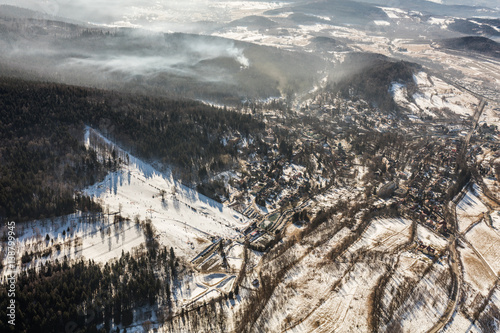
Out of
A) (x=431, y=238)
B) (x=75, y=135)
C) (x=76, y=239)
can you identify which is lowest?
(x=431, y=238)

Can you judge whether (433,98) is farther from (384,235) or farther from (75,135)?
(75,135)

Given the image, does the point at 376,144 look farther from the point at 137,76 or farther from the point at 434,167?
the point at 137,76

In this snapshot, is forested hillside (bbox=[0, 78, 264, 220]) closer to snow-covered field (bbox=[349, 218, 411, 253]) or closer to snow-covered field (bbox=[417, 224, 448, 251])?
snow-covered field (bbox=[349, 218, 411, 253])

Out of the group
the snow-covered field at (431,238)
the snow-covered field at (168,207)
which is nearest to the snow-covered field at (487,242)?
the snow-covered field at (431,238)

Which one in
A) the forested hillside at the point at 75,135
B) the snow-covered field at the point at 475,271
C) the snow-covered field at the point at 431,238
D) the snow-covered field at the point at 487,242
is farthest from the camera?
the forested hillside at the point at 75,135

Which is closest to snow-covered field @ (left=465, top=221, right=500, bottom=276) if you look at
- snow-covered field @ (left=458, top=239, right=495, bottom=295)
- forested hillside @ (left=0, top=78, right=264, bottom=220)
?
snow-covered field @ (left=458, top=239, right=495, bottom=295)

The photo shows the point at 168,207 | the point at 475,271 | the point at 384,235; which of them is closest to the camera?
the point at 475,271

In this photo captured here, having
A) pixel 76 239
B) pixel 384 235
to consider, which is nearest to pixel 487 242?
pixel 384 235

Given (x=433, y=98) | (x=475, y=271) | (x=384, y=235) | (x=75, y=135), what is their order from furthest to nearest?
(x=433, y=98), (x=75, y=135), (x=384, y=235), (x=475, y=271)

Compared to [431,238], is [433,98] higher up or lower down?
higher up

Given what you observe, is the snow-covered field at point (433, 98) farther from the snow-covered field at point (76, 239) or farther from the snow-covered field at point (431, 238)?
the snow-covered field at point (76, 239)
